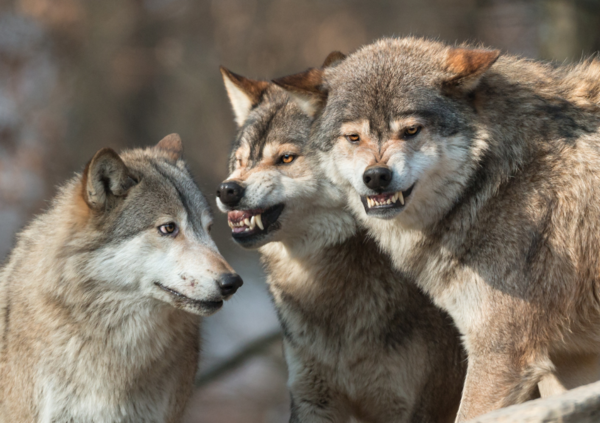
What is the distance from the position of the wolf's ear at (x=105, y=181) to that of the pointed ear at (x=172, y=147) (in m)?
0.84

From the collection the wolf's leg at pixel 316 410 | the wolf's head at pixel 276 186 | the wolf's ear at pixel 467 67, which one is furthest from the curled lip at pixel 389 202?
the wolf's leg at pixel 316 410

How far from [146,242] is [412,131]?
69.6 inches

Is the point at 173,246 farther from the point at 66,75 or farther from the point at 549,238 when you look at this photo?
the point at 66,75

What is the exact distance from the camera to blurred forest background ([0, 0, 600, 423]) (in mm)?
9242

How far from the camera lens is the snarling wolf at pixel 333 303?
14.9 ft

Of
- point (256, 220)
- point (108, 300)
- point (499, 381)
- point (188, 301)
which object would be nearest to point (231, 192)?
point (256, 220)

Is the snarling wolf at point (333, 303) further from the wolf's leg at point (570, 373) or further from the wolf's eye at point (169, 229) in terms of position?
the wolf's leg at point (570, 373)

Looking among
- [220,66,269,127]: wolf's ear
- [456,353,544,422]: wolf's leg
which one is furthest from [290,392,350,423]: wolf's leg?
[220,66,269,127]: wolf's ear

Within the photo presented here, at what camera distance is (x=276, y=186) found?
447 cm

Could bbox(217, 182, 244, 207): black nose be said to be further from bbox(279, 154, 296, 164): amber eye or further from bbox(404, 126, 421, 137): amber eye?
bbox(404, 126, 421, 137): amber eye

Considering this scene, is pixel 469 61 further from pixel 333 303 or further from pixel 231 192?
pixel 333 303

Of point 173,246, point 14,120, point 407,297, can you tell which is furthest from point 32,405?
point 14,120

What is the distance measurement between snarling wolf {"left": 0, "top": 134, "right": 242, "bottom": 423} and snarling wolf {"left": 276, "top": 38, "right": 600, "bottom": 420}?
3.84 feet

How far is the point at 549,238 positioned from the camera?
3.69 meters
